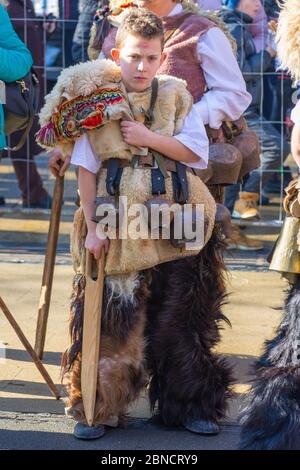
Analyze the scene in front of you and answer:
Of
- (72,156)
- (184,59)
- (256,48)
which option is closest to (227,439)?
(72,156)

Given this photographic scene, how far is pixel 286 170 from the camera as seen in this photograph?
8.70 metres

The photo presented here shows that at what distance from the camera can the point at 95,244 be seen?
4164mm

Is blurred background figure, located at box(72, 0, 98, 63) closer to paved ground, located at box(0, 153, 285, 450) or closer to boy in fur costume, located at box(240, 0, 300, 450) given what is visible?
paved ground, located at box(0, 153, 285, 450)

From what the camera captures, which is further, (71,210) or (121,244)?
(71,210)

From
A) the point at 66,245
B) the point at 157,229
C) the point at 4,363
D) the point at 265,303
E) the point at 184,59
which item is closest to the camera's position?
the point at 157,229

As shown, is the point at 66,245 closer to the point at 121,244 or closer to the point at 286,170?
the point at 286,170

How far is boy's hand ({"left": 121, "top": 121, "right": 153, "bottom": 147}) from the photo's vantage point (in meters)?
4.08

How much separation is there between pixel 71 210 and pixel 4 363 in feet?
11.7

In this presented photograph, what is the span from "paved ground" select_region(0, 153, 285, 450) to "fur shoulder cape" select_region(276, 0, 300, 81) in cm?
157

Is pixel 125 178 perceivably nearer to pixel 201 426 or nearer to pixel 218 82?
pixel 218 82

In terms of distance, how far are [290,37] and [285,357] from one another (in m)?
1.22

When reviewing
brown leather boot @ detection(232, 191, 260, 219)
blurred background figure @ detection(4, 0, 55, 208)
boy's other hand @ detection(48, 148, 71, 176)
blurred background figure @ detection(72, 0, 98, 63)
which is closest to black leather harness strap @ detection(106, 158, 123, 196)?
boy's other hand @ detection(48, 148, 71, 176)

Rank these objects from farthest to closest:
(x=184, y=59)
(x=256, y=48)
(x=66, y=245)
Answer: (x=256, y=48), (x=66, y=245), (x=184, y=59)

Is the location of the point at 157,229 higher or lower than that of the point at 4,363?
higher
